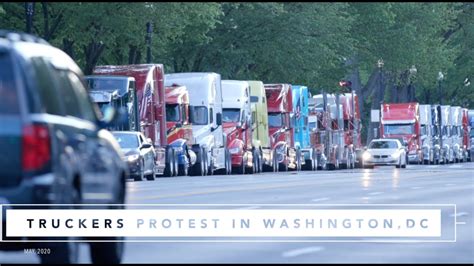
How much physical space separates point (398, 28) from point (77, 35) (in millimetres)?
33479

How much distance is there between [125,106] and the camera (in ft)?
179

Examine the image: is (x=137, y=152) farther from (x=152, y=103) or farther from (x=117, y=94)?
(x=152, y=103)

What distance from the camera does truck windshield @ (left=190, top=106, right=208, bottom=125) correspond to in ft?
206

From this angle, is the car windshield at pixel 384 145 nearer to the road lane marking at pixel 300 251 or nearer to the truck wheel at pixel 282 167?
the truck wheel at pixel 282 167

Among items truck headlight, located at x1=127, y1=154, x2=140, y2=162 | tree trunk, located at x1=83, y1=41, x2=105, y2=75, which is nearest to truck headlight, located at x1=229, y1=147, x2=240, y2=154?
tree trunk, located at x1=83, y1=41, x2=105, y2=75

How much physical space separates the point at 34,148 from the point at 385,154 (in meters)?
70.9

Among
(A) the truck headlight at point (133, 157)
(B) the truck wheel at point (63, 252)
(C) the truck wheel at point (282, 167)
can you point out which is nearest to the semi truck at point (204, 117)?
(C) the truck wheel at point (282, 167)

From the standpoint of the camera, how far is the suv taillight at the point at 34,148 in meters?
13.8

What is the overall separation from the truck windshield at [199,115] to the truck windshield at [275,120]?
11164mm

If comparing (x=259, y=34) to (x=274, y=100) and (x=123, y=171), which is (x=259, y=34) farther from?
(x=123, y=171)

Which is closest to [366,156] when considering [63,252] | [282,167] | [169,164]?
[282,167]

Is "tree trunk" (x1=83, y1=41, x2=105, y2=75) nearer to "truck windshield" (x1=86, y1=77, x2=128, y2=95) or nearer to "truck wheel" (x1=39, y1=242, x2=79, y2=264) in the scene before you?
"truck windshield" (x1=86, y1=77, x2=128, y2=95)

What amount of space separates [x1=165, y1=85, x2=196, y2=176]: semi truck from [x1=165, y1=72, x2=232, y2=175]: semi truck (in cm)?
73

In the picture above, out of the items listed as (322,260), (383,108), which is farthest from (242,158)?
(322,260)
